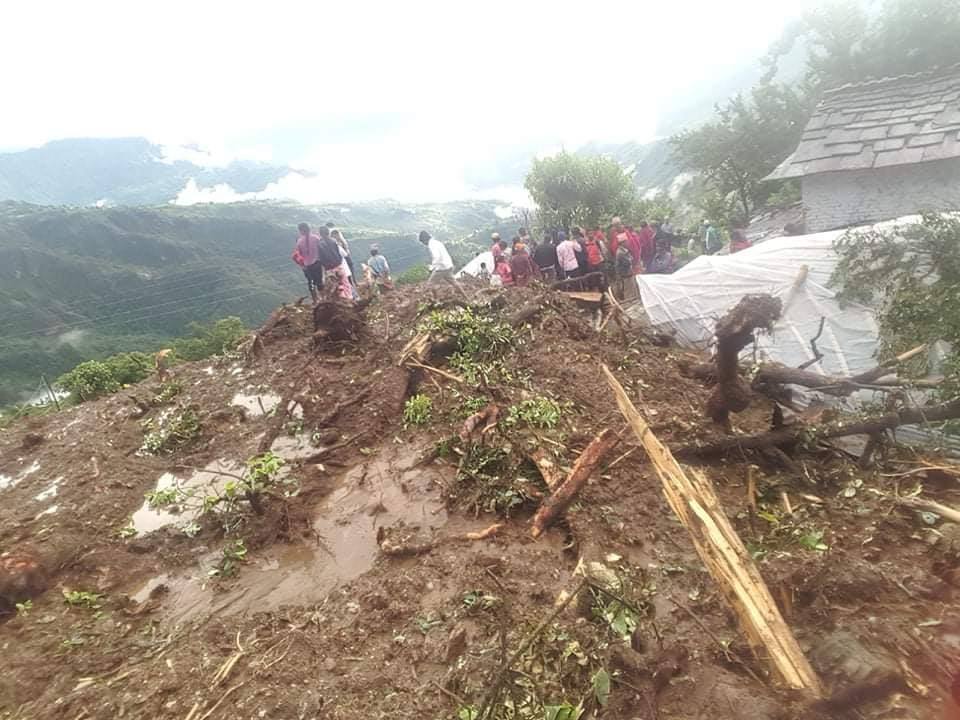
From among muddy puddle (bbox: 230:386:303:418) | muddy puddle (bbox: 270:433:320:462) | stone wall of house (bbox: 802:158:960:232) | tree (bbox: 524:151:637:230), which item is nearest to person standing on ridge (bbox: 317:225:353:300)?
muddy puddle (bbox: 230:386:303:418)

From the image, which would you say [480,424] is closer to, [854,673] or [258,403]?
[854,673]

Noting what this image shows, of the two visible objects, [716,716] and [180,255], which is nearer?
[716,716]

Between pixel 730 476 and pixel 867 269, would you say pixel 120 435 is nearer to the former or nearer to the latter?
pixel 730 476

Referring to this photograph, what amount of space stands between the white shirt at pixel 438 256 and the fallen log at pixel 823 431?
775cm

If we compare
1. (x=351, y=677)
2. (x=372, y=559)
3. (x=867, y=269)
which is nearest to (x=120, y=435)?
(x=372, y=559)

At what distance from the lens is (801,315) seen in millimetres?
7480

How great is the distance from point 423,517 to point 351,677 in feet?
5.93

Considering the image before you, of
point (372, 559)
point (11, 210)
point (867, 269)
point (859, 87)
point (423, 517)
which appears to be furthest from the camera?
point (11, 210)

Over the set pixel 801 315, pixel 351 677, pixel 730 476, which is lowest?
pixel 730 476

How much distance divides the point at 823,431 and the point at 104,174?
17104 centimetres

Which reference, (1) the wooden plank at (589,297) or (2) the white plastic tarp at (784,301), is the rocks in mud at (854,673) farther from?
(1) the wooden plank at (589,297)

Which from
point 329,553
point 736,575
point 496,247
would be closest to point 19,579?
point 329,553

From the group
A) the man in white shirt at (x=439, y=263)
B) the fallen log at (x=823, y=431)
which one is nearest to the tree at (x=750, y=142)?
the man in white shirt at (x=439, y=263)

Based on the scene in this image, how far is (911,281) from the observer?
6043 mm
